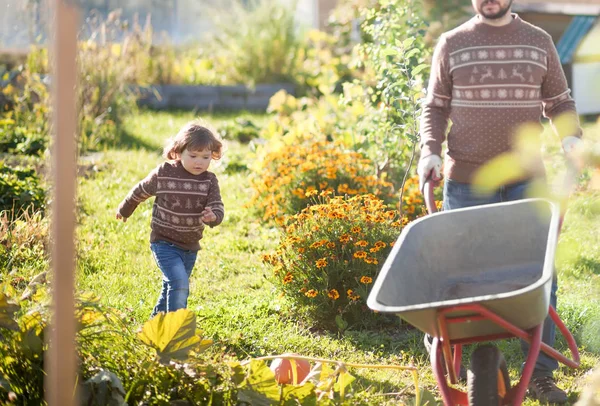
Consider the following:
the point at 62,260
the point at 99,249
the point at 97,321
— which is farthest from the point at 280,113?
the point at 62,260

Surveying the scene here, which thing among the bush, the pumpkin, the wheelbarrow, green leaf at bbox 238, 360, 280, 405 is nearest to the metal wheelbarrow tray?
the wheelbarrow

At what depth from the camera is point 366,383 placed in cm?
346

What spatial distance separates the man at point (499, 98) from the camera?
Answer: 3221 mm

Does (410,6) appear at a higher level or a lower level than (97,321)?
higher

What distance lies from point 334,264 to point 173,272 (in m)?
0.81

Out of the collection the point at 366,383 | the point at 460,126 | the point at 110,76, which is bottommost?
the point at 366,383

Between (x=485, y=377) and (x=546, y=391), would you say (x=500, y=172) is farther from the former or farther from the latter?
(x=485, y=377)

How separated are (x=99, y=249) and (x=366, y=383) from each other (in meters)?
2.02

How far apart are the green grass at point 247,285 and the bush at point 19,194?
30 centimetres

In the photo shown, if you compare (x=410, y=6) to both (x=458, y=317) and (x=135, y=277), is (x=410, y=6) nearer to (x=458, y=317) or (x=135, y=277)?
(x=135, y=277)

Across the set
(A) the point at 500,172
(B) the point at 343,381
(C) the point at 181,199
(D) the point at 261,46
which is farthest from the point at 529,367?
(D) the point at 261,46

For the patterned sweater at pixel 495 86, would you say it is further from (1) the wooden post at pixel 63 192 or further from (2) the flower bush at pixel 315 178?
(2) the flower bush at pixel 315 178

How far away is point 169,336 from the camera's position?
2.72 m

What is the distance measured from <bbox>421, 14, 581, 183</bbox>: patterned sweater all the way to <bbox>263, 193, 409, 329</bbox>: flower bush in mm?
930
